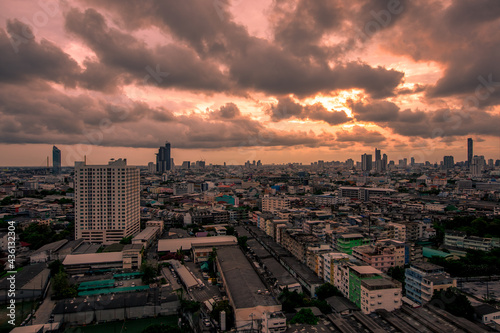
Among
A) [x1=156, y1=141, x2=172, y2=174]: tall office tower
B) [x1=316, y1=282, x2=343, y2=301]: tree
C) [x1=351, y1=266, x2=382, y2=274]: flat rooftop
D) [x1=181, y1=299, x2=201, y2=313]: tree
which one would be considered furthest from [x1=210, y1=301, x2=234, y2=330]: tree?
[x1=156, y1=141, x2=172, y2=174]: tall office tower

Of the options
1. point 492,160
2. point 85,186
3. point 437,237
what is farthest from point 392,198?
point 492,160

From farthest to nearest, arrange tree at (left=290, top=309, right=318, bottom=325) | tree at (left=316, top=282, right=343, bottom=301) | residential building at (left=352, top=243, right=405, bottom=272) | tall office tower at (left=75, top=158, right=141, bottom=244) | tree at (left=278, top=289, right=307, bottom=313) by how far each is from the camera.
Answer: tall office tower at (left=75, top=158, right=141, bottom=244), residential building at (left=352, top=243, right=405, bottom=272), tree at (left=316, top=282, right=343, bottom=301), tree at (left=278, top=289, right=307, bottom=313), tree at (left=290, top=309, right=318, bottom=325)

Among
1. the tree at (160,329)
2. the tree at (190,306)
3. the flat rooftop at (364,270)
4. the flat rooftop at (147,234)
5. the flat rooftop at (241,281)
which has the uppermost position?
the flat rooftop at (364,270)

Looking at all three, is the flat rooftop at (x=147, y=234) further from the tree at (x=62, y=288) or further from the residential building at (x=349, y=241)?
the residential building at (x=349, y=241)

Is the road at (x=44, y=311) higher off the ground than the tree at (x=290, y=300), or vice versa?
the tree at (x=290, y=300)

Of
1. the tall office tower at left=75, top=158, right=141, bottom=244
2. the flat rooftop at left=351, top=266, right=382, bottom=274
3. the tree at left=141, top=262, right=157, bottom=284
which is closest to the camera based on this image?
the flat rooftop at left=351, top=266, right=382, bottom=274

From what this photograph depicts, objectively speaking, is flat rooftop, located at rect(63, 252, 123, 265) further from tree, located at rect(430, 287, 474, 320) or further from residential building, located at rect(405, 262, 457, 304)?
tree, located at rect(430, 287, 474, 320)

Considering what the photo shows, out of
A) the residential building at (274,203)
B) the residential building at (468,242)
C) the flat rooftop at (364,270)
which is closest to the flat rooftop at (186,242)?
the flat rooftop at (364,270)

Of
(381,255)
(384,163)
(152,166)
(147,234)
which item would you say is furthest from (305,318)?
(152,166)
